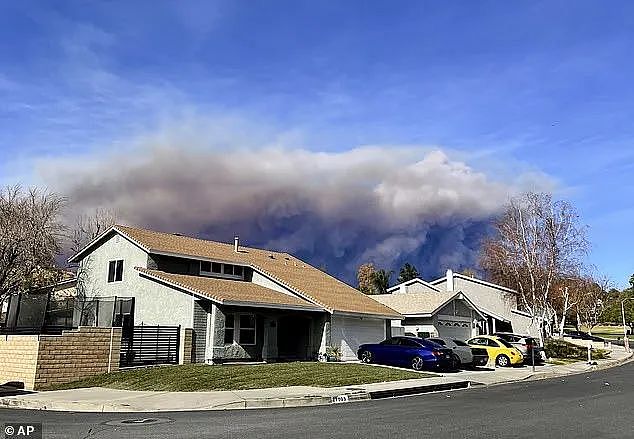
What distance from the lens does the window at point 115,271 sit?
3425 centimetres

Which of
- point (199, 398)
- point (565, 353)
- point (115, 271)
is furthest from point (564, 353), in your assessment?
point (199, 398)

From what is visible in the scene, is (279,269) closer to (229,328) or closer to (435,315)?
(229,328)

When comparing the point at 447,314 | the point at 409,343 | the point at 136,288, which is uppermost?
the point at 136,288

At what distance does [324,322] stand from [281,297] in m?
2.49

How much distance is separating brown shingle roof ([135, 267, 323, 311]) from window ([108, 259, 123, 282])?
253cm

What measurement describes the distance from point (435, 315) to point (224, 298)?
17.0 meters

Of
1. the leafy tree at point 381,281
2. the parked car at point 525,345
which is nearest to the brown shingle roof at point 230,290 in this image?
the parked car at point 525,345

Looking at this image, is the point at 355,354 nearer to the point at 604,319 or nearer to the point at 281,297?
the point at 281,297

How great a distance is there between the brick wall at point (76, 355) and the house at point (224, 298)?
546 centimetres

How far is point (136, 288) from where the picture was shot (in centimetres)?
3222

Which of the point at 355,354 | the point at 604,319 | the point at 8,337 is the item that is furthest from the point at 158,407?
the point at 604,319

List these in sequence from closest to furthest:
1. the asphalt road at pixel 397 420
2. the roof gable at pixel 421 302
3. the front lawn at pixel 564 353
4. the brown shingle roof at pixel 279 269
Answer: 1. the asphalt road at pixel 397 420
2. the brown shingle roof at pixel 279 269
3. the roof gable at pixel 421 302
4. the front lawn at pixel 564 353

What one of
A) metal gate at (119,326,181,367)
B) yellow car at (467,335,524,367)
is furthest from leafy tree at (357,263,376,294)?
metal gate at (119,326,181,367)

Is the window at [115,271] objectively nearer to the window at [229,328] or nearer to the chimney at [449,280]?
the window at [229,328]
